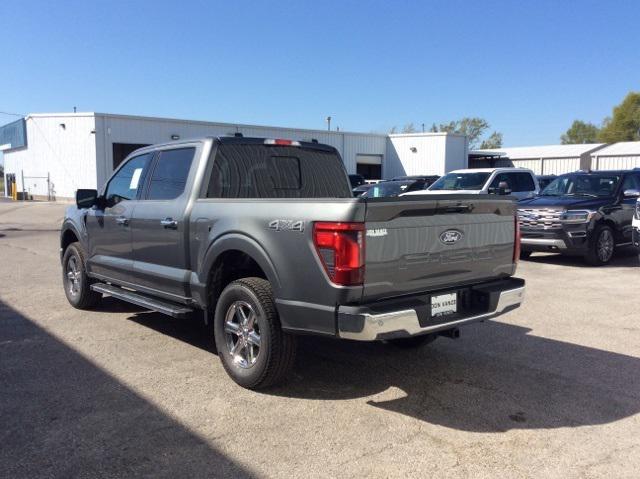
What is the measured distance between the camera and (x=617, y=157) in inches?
1721

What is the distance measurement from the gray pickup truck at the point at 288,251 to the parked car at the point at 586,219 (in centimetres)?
631

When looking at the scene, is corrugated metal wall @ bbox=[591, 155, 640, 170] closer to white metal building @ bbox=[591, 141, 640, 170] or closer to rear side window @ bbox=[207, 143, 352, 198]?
white metal building @ bbox=[591, 141, 640, 170]

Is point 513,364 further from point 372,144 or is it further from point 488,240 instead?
point 372,144

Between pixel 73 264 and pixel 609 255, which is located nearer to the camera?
pixel 73 264

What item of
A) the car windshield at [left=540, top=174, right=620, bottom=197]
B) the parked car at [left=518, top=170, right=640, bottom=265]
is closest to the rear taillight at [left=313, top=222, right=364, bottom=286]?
the parked car at [left=518, top=170, right=640, bottom=265]

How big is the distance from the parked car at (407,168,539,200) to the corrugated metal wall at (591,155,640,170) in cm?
3230

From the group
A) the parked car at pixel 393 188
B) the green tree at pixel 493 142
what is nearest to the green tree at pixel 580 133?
the green tree at pixel 493 142

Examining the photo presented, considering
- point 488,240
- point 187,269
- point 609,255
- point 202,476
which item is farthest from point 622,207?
point 202,476

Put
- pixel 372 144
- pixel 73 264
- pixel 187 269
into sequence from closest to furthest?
pixel 187 269 < pixel 73 264 < pixel 372 144

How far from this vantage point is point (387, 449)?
3553 millimetres

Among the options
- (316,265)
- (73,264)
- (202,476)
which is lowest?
(202,476)

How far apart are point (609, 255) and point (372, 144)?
34385 millimetres

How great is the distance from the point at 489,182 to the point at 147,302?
10278 millimetres

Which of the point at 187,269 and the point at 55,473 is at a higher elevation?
the point at 187,269
